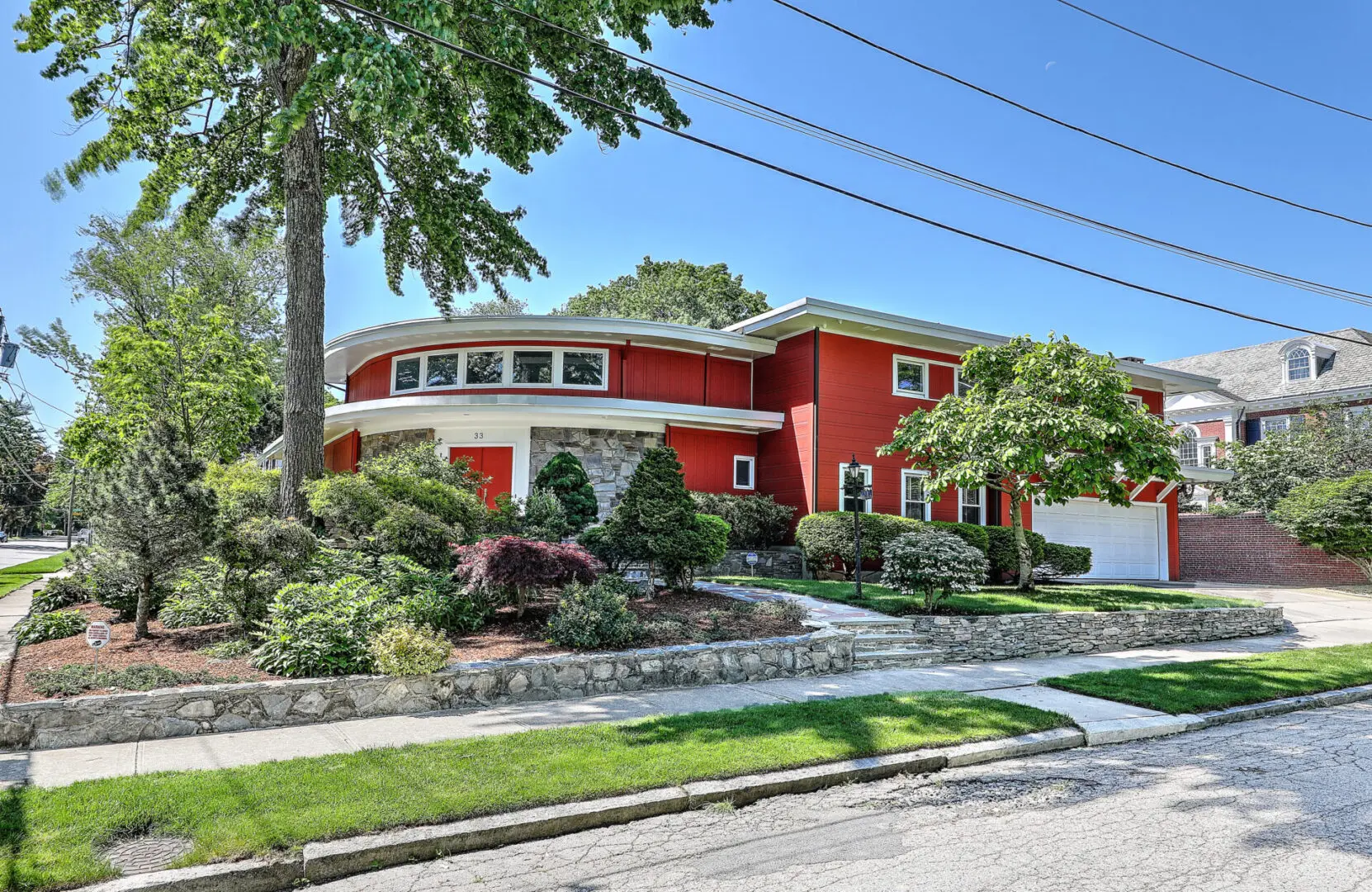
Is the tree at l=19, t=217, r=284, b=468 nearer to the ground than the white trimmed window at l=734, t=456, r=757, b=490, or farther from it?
farther from it

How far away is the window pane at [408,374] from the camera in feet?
58.5

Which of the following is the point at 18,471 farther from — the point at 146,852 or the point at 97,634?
the point at 146,852

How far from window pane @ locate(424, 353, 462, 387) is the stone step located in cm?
1157

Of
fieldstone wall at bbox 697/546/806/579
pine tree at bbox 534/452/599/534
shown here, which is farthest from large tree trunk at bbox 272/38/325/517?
fieldstone wall at bbox 697/546/806/579

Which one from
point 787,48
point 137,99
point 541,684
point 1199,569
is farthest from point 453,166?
point 1199,569

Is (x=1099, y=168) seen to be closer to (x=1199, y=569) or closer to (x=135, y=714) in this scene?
(x=135, y=714)

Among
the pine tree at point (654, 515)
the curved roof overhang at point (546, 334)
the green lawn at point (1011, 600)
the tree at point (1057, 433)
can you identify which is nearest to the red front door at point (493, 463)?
the curved roof overhang at point (546, 334)

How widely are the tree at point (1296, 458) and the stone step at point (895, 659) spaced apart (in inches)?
790

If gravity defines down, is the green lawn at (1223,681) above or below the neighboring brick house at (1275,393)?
below

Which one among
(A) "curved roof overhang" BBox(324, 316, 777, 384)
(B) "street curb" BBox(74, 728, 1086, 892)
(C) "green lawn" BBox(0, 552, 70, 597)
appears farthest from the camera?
(C) "green lawn" BBox(0, 552, 70, 597)

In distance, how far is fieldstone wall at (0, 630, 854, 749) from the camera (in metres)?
5.68

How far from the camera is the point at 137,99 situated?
434 inches

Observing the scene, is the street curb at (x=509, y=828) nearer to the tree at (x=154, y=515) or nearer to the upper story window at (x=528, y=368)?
the tree at (x=154, y=515)

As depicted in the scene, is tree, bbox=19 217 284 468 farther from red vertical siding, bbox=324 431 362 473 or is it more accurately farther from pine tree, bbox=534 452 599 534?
pine tree, bbox=534 452 599 534
